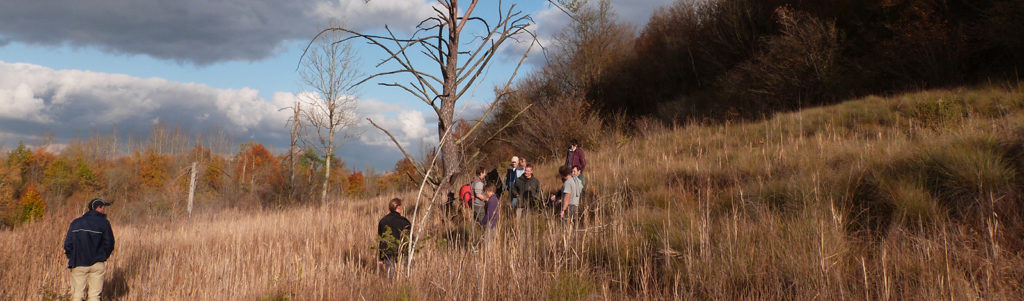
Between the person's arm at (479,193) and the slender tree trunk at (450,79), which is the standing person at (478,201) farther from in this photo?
the slender tree trunk at (450,79)

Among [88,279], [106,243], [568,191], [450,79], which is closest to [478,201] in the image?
[568,191]

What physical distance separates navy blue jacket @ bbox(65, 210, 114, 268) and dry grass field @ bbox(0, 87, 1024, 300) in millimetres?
573

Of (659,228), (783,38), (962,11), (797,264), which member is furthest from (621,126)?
(797,264)

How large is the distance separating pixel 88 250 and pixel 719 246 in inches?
283

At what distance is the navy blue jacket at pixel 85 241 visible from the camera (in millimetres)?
5523

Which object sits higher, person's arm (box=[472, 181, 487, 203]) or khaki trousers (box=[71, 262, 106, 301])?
person's arm (box=[472, 181, 487, 203])

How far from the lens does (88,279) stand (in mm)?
5754

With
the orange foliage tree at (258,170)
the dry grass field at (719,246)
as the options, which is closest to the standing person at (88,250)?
the dry grass field at (719,246)

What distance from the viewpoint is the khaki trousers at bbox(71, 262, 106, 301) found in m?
5.53

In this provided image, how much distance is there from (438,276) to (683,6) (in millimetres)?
31342

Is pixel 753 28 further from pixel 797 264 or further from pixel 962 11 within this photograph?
pixel 797 264

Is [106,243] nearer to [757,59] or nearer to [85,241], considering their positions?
[85,241]

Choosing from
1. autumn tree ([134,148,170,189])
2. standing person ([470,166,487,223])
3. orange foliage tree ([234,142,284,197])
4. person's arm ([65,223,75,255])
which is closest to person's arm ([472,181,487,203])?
standing person ([470,166,487,223])

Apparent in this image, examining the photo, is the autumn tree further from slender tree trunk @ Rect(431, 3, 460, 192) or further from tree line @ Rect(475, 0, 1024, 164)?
slender tree trunk @ Rect(431, 3, 460, 192)
